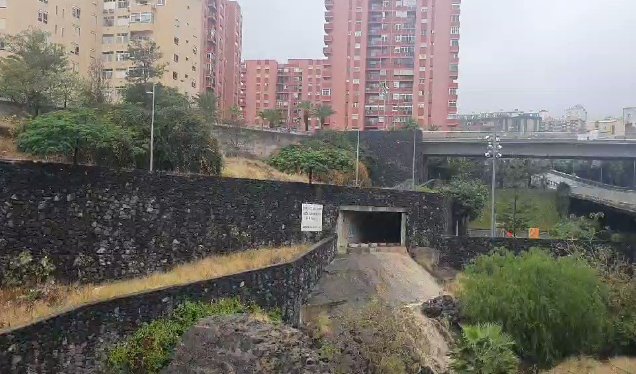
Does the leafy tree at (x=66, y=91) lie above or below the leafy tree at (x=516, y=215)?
above

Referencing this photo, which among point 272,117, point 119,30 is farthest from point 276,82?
point 119,30

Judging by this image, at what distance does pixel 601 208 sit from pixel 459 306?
1855 cm

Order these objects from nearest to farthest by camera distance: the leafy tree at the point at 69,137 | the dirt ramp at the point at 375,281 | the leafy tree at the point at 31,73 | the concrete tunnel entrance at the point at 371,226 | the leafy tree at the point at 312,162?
the leafy tree at the point at 69,137
the dirt ramp at the point at 375,281
the leafy tree at the point at 312,162
the concrete tunnel entrance at the point at 371,226
the leafy tree at the point at 31,73

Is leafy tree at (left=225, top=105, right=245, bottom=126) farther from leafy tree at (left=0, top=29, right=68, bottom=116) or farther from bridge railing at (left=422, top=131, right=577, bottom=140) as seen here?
bridge railing at (left=422, top=131, right=577, bottom=140)

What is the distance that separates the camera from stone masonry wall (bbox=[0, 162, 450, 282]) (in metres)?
11.9

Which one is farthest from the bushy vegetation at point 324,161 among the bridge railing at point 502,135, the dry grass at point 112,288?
the bridge railing at point 502,135

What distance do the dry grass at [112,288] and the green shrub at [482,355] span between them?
5.25 m

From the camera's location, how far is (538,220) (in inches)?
1516

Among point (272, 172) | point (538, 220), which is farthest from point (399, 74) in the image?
point (272, 172)

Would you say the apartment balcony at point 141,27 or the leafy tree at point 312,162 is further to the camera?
the apartment balcony at point 141,27

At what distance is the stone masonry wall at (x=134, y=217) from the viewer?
11883 millimetres

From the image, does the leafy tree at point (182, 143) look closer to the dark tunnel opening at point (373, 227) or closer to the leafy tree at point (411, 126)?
the dark tunnel opening at point (373, 227)

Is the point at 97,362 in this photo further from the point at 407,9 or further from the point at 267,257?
the point at 407,9

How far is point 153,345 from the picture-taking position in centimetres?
1060
